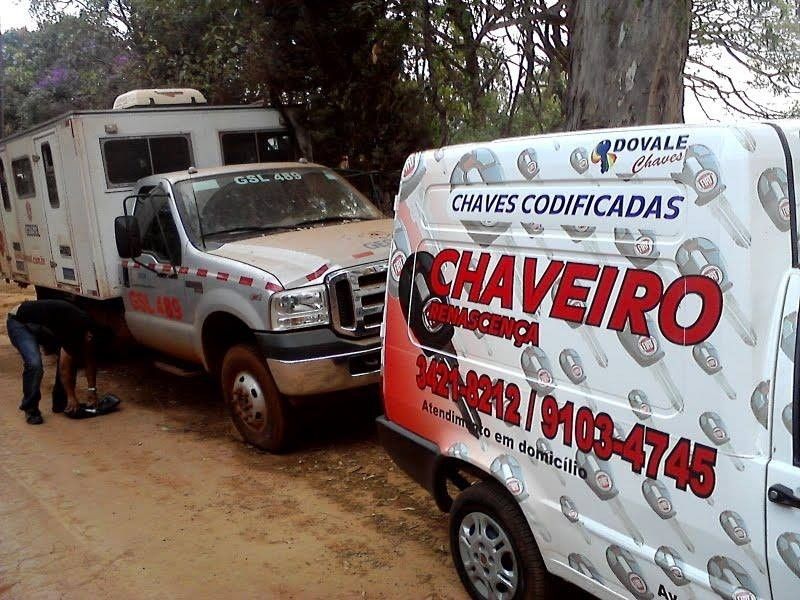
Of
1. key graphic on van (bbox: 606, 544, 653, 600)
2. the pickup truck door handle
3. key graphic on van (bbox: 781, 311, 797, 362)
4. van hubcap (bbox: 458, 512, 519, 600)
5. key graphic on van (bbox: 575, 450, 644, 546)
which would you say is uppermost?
key graphic on van (bbox: 781, 311, 797, 362)

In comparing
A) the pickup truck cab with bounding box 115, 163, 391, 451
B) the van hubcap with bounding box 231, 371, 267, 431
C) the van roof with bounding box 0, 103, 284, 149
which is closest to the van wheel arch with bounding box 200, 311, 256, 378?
the pickup truck cab with bounding box 115, 163, 391, 451

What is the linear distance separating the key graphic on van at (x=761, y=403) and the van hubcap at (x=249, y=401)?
13.9 ft

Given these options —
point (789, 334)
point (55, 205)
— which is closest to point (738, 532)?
point (789, 334)

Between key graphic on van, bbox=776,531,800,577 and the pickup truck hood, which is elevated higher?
the pickup truck hood

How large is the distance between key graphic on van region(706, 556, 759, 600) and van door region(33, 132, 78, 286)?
7.51 metres

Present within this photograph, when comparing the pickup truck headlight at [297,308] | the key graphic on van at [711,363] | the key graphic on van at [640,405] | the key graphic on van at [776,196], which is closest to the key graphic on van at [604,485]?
the key graphic on van at [640,405]

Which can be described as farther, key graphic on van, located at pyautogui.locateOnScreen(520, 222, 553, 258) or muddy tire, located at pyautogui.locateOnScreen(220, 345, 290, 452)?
muddy tire, located at pyautogui.locateOnScreen(220, 345, 290, 452)

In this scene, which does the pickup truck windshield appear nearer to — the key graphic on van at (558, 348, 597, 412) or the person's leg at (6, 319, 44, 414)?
the person's leg at (6, 319, 44, 414)

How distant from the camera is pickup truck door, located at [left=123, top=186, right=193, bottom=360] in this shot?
22.6ft

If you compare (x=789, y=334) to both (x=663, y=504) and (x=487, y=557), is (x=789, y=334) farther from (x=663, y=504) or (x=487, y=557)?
(x=487, y=557)

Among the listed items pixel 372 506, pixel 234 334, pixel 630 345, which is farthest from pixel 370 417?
pixel 630 345

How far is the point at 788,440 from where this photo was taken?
2.34m

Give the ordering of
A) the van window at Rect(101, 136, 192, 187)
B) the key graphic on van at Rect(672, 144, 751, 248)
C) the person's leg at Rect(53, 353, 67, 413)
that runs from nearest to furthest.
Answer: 1. the key graphic on van at Rect(672, 144, 751, 248)
2. the person's leg at Rect(53, 353, 67, 413)
3. the van window at Rect(101, 136, 192, 187)

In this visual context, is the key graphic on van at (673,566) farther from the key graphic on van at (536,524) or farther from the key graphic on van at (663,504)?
the key graphic on van at (536,524)
